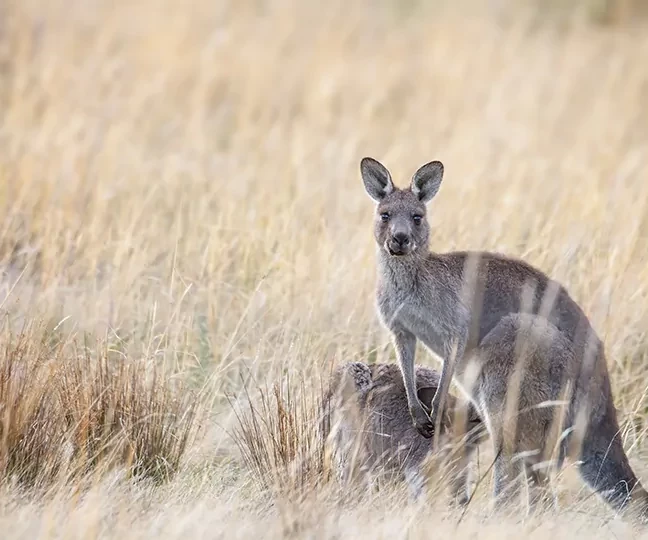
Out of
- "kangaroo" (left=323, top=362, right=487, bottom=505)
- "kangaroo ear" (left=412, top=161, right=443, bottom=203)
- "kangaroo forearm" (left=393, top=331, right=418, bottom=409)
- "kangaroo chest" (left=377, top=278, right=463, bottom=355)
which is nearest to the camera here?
"kangaroo" (left=323, top=362, right=487, bottom=505)

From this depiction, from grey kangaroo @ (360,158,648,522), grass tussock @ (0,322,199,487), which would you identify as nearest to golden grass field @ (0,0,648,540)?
grass tussock @ (0,322,199,487)

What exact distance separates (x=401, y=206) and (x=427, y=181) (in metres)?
0.22

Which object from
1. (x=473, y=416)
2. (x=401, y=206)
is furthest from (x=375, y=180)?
(x=473, y=416)

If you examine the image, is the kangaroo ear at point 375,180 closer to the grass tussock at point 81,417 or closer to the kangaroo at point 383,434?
the kangaroo at point 383,434

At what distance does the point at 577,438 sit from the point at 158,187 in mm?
4438

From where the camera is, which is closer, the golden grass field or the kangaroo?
the golden grass field

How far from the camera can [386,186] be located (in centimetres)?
602

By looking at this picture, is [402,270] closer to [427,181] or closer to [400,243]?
[400,243]

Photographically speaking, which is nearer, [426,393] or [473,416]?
[473,416]

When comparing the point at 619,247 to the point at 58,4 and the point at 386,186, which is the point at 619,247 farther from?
the point at 58,4

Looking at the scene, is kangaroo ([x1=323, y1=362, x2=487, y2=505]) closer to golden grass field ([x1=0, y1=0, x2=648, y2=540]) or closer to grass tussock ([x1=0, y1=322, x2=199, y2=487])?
golden grass field ([x1=0, y1=0, x2=648, y2=540])

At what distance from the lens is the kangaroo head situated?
224 inches

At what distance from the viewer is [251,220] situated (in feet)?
26.5

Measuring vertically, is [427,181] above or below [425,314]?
above
